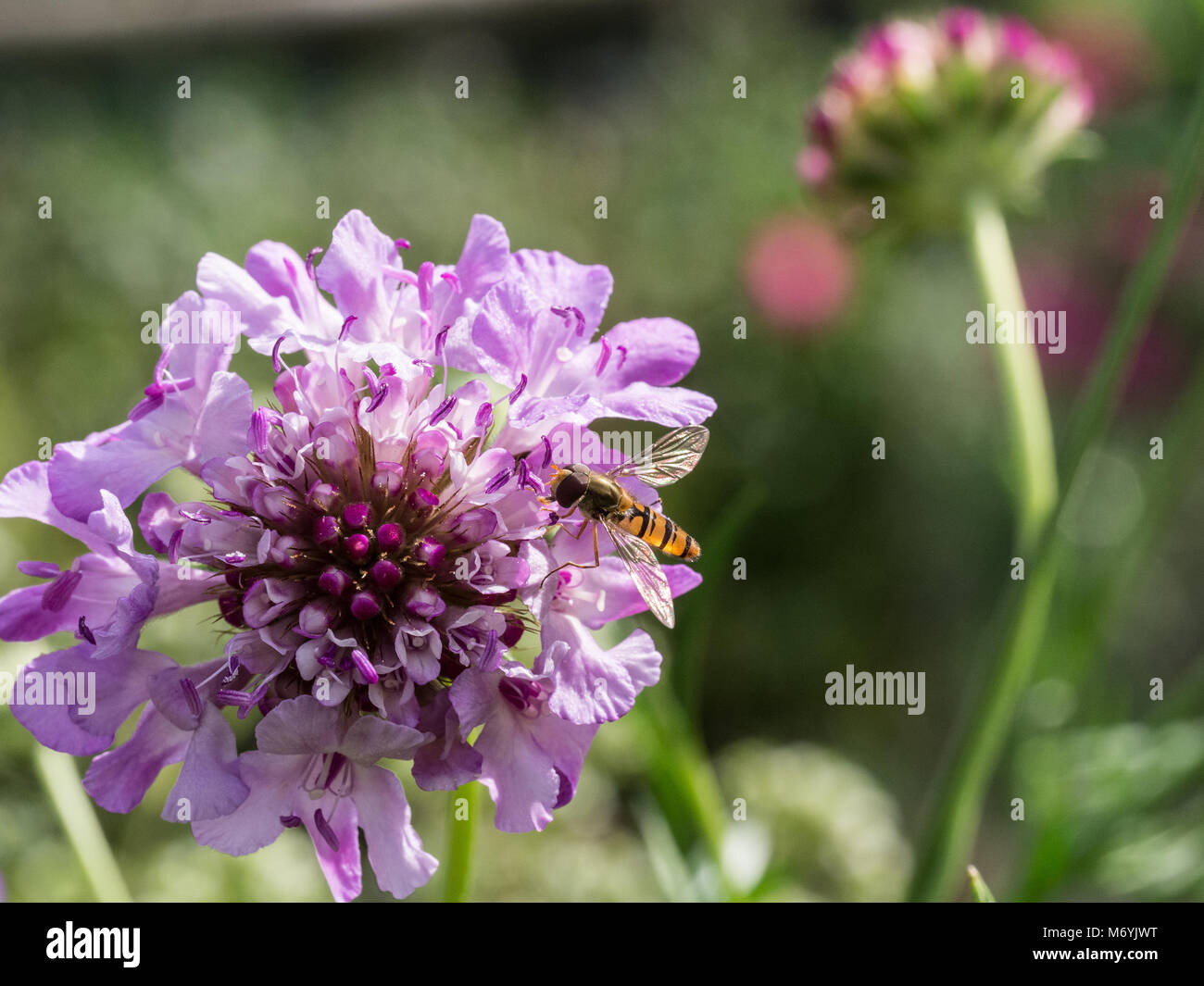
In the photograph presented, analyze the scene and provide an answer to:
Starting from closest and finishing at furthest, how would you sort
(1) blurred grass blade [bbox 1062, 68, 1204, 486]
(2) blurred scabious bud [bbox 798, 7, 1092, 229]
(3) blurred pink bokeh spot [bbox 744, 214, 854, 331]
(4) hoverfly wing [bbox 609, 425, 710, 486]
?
(4) hoverfly wing [bbox 609, 425, 710, 486] < (1) blurred grass blade [bbox 1062, 68, 1204, 486] < (2) blurred scabious bud [bbox 798, 7, 1092, 229] < (3) blurred pink bokeh spot [bbox 744, 214, 854, 331]

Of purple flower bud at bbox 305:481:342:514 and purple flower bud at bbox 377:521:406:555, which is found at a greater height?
purple flower bud at bbox 305:481:342:514

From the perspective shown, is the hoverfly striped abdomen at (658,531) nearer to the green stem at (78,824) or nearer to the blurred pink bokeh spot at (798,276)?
the green stem at (78,824)

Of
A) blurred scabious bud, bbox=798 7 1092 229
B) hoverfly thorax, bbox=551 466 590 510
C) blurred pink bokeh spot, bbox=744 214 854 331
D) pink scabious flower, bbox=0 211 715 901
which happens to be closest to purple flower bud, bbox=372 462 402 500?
pink scabious flower, bbox=0 211 715 901

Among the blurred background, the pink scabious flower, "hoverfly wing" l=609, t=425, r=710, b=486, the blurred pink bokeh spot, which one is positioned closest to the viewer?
the pink scabious flower

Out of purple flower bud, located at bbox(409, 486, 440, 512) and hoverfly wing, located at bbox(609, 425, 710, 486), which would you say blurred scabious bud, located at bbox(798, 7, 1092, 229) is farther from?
purple flower bud, located at bbox(409, 486, 440, 512)

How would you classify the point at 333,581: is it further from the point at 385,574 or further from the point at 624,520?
the point at 624,520

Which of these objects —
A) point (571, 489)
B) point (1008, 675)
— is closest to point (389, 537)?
point (571, 489)

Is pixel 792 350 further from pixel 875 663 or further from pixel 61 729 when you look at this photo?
pixel 61 729

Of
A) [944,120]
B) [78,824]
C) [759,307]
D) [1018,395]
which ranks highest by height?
[944,120]
